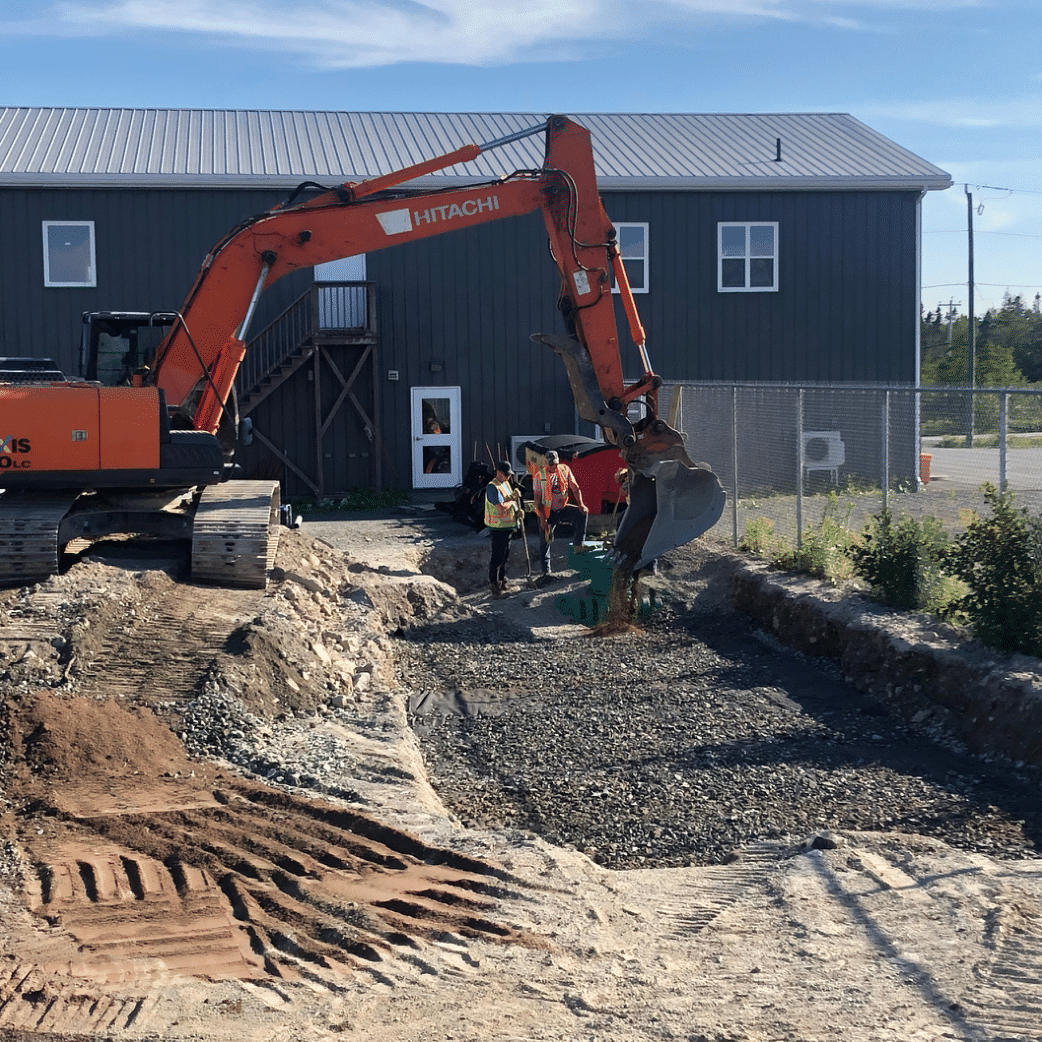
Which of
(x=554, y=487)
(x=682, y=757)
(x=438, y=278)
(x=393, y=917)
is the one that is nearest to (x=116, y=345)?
(x=554, y=487)

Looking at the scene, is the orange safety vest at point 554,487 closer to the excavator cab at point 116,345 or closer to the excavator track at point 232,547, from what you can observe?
the excavator track at point 232,547

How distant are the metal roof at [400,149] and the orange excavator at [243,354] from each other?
32.2ft

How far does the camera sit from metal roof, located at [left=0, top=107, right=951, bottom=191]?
2223 centimetres

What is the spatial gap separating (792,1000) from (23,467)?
929 centimetres

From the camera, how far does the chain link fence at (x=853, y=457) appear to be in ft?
38.8

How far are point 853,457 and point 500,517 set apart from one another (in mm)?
6440

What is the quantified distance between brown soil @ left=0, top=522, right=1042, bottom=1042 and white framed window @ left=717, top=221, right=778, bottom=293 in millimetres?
16847

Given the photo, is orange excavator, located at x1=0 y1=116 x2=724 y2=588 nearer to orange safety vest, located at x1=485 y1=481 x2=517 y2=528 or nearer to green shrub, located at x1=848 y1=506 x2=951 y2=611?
green shrub, located at x1=848 y1=506 x2=951 y2=611

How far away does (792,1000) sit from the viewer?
5.02 meters

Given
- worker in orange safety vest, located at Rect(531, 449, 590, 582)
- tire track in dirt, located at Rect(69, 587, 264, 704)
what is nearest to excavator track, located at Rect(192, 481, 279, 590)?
tire track in dirt, located at Rect(69, 587, 264, 704)

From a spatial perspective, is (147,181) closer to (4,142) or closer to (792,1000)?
(4,142)

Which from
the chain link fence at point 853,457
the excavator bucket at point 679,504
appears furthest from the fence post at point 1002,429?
the excavator bucket at point 679,504

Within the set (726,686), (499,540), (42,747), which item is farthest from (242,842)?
(499,540)

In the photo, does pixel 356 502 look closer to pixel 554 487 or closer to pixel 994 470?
pixel 554 487
